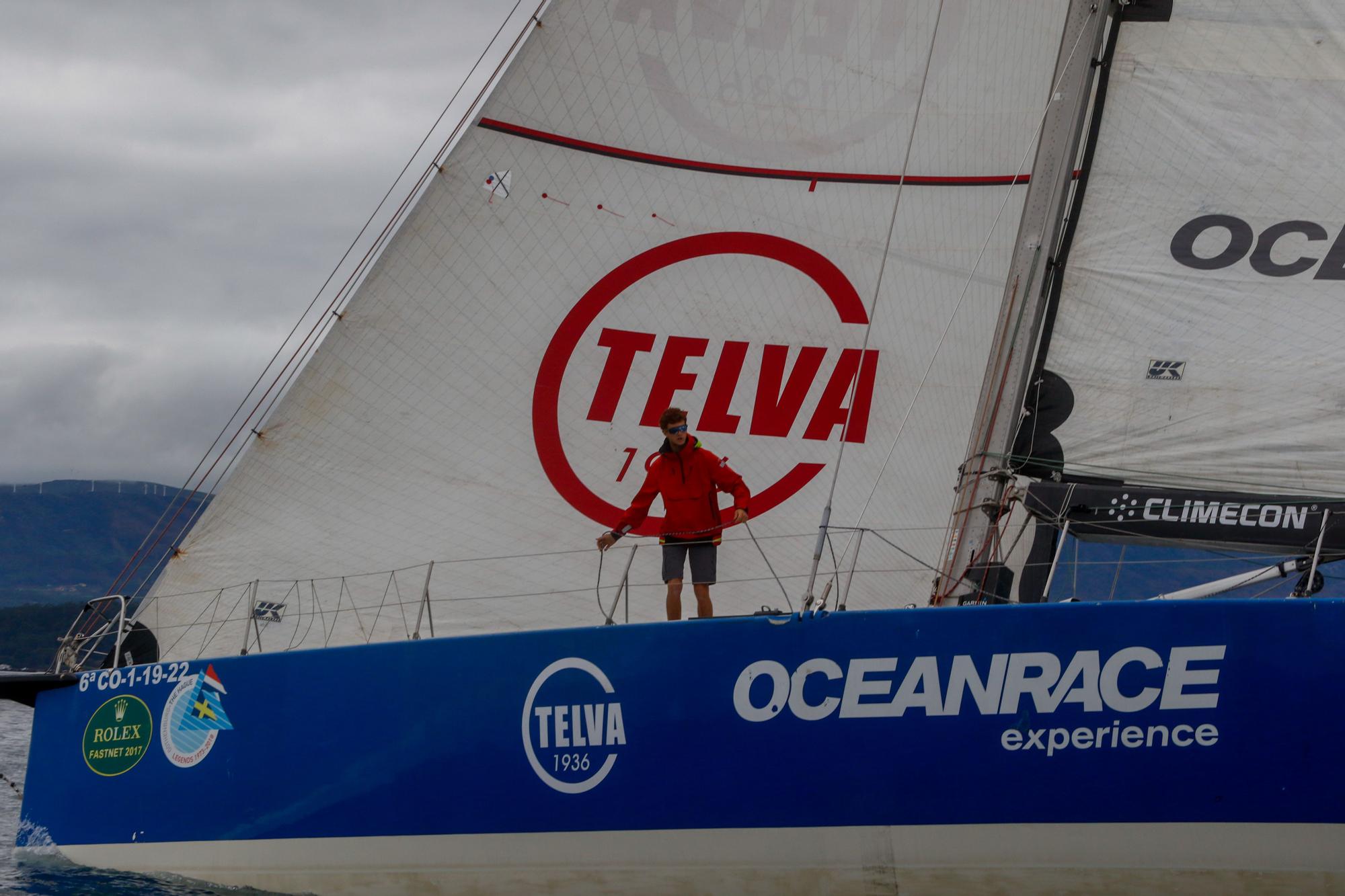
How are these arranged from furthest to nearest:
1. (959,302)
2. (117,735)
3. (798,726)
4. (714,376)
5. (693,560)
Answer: (714,376) → (959,302) → (117,735) → (693,560) → (798,726)

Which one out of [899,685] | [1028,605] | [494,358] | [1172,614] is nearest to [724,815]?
[899,685]

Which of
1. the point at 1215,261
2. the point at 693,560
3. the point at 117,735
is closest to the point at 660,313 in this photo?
the point at 693,560

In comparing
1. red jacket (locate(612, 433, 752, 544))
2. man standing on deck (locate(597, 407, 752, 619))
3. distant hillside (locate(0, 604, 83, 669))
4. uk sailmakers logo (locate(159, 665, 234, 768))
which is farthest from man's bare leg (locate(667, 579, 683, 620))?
distant hillside (locate(0, 604, 83, 669))

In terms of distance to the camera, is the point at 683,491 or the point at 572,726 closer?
the point at 572,726

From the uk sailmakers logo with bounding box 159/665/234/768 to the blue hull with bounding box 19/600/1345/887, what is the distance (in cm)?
1

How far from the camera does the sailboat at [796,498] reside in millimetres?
4340

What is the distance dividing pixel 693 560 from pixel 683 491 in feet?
0.89

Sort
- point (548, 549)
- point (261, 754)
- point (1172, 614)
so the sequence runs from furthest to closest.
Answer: point (548, 549)
point (261, 754)
point (1172, 614)

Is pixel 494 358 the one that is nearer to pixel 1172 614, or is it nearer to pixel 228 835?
pixel 228 835

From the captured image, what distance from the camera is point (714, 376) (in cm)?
679

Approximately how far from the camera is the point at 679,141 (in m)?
6.85

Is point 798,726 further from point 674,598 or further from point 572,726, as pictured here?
point 674,598

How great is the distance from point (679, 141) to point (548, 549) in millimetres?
2025

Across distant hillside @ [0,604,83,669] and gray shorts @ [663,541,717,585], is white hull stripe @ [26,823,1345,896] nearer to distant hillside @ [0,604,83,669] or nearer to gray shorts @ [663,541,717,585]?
gray shorts @ [663,541,717,585]
